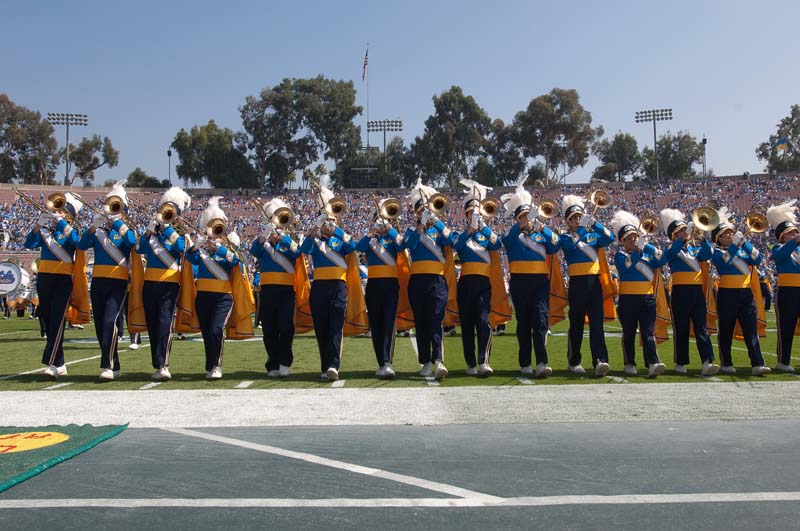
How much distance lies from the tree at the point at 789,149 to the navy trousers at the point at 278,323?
84.4 m

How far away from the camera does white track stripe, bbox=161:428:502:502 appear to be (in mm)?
3988

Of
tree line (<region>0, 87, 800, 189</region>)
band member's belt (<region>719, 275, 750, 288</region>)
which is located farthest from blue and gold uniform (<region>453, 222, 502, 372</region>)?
tree line (<region>0, 87, 800, 189</region>)

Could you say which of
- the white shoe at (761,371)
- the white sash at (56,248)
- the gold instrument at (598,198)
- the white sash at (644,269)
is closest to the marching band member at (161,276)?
the white sash at (56,248)

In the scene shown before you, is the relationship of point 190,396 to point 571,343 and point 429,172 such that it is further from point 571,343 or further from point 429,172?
point 429,172

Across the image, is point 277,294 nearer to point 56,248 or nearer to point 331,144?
point 56,248

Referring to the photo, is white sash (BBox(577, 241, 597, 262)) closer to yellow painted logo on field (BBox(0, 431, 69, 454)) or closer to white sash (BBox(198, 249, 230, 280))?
white sash (BBox(198, 249, 230, 280))

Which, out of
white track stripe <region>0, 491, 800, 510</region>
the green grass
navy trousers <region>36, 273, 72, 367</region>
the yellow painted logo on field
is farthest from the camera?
navy trousers <region>36, 273, 72, 367</region>

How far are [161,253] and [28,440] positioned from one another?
402cm

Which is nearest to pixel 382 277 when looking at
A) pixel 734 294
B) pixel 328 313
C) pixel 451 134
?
pixel 328 313

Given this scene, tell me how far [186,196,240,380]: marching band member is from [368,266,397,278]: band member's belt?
1780 millimetres

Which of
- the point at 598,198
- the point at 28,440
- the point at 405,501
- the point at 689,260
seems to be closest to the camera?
the point at 405,501

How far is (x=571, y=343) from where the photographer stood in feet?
30.1

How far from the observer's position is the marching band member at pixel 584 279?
9016 millimetres

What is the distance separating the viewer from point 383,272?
9000 mm
